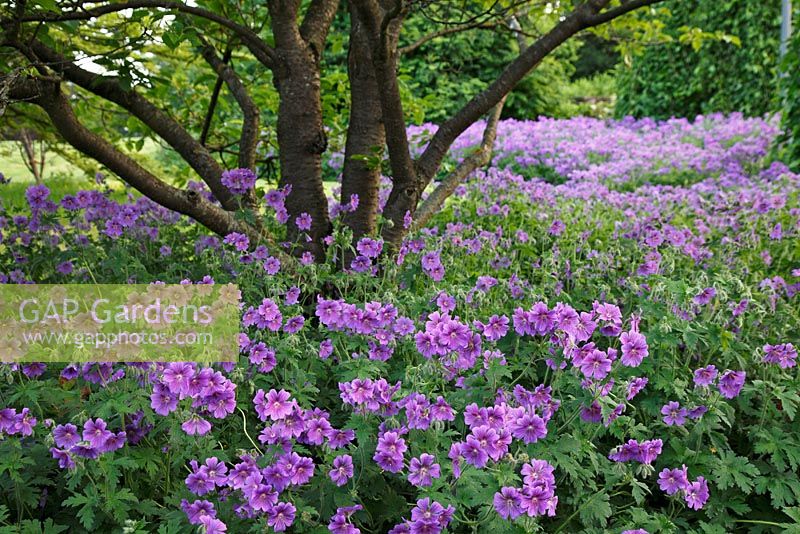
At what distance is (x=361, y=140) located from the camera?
152 inches

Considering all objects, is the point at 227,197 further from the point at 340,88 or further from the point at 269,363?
the point at 269,363

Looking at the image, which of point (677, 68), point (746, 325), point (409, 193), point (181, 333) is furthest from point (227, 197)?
point (677, 68)

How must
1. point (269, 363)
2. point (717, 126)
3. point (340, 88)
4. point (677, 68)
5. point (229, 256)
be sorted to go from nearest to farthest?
1. point (269, 363)
2. point (229, 256)
3. point (340, 88)
4. point (717, 126)
5. point (677, 68)

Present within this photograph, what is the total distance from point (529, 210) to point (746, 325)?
2.10 meters

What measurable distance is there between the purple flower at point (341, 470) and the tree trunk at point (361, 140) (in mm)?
1963

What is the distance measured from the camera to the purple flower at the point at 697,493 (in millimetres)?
2197

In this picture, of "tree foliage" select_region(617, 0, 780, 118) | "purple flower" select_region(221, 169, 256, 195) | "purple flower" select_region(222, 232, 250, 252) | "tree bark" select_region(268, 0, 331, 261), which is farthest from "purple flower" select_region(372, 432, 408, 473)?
"tree foliage" select_region(617, 0, 780, 118)

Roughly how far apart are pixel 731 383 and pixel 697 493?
1.39 ft

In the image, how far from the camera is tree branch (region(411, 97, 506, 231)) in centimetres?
383

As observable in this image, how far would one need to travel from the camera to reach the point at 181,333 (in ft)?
8.68

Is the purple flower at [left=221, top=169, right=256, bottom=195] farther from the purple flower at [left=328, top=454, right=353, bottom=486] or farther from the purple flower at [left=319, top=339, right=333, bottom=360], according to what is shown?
the purple flower at [left=328, top=454, right=353, bottom=486]

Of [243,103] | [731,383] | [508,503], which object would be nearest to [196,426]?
[508,503]

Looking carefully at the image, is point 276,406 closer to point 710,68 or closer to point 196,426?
point 196,426

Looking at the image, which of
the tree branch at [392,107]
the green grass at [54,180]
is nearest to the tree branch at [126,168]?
the tree branch at [392,107]
